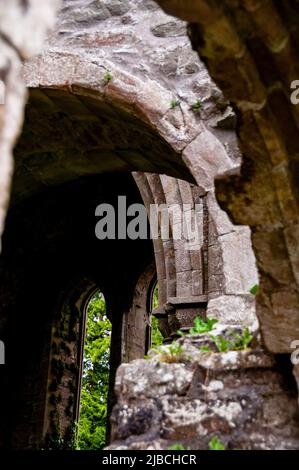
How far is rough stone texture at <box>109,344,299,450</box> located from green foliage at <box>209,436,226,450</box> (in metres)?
0.02

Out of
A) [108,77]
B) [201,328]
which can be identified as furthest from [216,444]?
[108,77]

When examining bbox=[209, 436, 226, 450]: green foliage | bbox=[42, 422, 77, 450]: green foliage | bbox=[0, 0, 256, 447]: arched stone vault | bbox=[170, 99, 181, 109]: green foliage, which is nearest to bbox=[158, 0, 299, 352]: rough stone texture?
bbox=[209, 436, 226, 450]: green foliage

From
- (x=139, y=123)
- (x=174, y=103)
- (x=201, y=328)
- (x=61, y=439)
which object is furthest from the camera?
(x=61, y=439)

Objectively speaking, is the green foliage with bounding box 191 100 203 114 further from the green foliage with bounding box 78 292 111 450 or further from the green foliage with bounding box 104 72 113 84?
the green foliage with bounding box 78 292 111 450

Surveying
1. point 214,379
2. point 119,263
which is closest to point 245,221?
point 214,379

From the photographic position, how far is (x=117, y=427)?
243cm

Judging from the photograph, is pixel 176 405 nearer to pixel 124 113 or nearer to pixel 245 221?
pixel 245 221

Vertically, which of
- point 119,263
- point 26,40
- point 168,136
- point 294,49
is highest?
point 119,263

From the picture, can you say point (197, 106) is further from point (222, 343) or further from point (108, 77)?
point (222, 343)

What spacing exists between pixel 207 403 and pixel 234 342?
36 centimetres

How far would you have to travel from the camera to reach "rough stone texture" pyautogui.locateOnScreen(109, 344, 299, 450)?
2.31 metres

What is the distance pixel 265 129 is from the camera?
2340mm

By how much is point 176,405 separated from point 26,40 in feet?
5.15

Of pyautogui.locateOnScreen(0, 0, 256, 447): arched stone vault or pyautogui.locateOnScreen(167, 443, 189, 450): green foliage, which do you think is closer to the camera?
pyautogui.locateOnScreen(167, 443, 189, 450): green foliage
